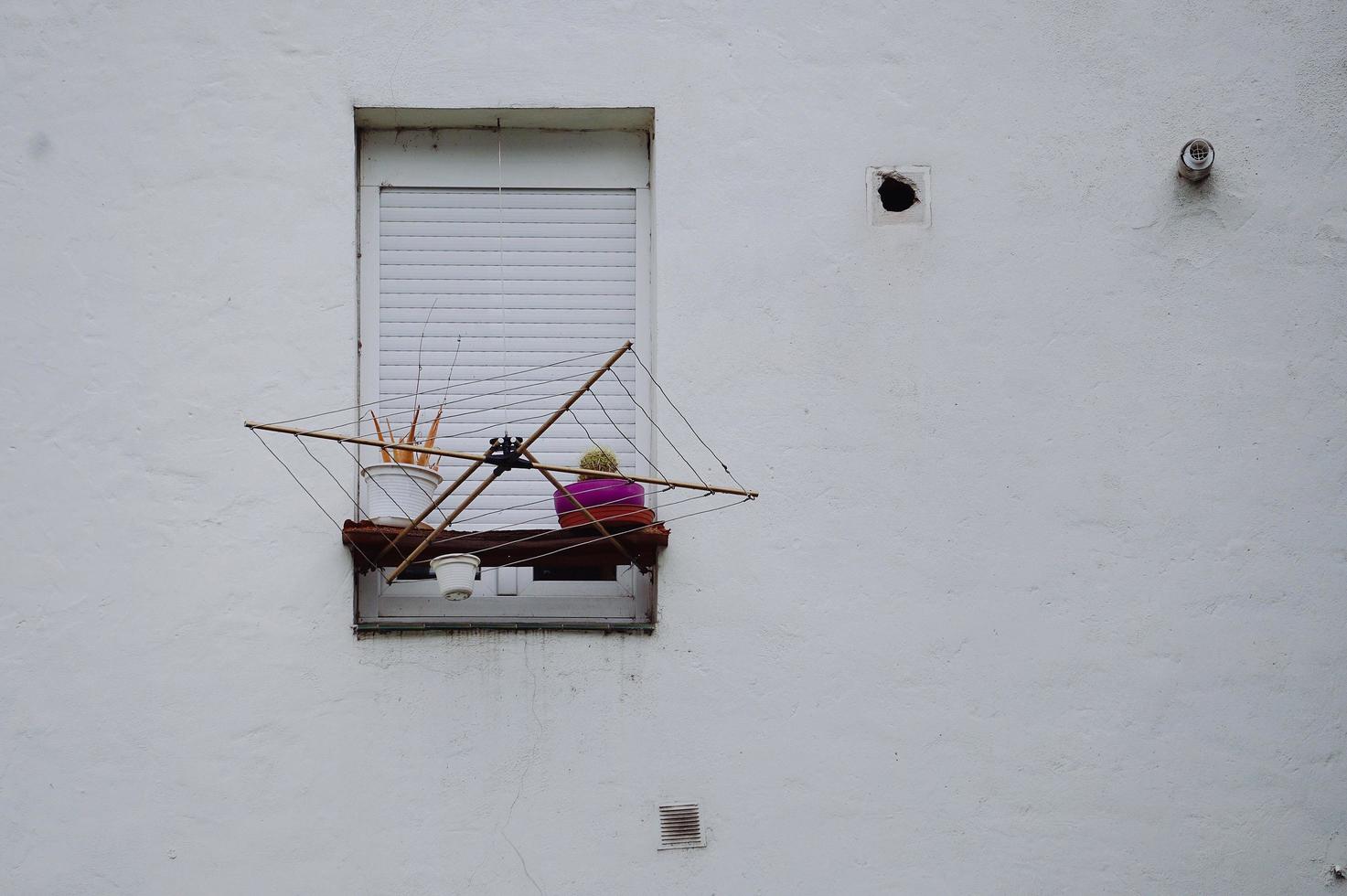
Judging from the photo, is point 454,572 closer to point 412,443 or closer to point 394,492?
point 394,492

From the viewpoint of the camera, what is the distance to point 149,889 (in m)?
6.39

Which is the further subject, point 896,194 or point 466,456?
point 896,194

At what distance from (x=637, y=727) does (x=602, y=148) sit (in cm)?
275

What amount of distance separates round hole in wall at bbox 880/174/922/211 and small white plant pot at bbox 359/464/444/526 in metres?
2.44

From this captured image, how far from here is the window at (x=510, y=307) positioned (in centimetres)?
704

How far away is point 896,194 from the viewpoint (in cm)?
714

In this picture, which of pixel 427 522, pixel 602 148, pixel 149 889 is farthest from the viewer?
pixel 602 148

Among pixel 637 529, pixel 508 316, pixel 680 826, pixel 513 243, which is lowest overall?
pixel 680 826

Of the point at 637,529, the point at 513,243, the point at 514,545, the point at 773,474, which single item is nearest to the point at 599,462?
the point at 637,529

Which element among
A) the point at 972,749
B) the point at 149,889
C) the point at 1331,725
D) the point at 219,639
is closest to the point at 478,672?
the point at 219,639

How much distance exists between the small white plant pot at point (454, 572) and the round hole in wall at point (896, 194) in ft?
8.26

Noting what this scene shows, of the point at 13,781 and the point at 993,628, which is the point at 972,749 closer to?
the point at 993,628

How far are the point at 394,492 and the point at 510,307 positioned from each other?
3.70 ft

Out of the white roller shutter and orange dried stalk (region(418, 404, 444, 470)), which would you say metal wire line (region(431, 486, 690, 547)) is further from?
orange dried stalk (region(418, 404, 444, 470))
